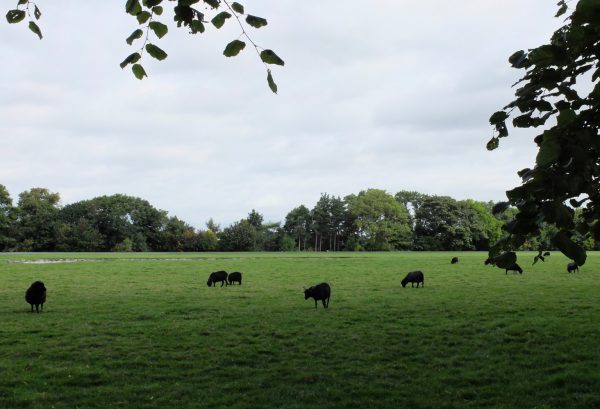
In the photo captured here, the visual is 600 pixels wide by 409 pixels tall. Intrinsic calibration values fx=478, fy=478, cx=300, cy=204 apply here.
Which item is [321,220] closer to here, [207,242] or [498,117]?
[207,242]

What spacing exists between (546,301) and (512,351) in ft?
29.3

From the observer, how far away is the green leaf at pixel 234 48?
3614 mm

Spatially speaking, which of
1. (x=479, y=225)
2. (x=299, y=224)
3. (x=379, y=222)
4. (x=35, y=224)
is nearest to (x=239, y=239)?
(x=299, y=224)

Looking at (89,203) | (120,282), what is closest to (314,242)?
(89,203)

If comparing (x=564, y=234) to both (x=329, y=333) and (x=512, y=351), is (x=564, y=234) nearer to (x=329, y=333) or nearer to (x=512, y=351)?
(x=512, y=351)

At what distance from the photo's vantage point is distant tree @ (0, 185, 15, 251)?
3947 inches

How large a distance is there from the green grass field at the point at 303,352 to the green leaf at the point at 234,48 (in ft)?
18.7

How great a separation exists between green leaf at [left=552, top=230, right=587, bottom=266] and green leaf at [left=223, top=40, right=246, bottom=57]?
98.8 inches

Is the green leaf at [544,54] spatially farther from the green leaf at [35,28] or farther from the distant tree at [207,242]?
the distant tree at [207,242]

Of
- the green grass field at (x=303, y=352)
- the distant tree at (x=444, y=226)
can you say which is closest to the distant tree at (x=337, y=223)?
the distant tree at (x=444, y=226)

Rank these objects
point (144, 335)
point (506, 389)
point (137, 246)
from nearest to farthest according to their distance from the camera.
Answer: point (506, 389) → point (144, 335) → point (137, 246)

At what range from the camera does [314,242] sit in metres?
130

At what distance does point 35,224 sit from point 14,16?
386 feet

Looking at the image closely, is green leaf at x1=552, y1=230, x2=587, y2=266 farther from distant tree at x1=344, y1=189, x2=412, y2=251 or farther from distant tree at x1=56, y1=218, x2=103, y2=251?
distant tree at x1=56, y1=218, x2=103, y2=251
